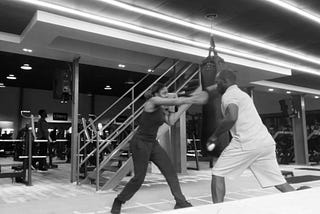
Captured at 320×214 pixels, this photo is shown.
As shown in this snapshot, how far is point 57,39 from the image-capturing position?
19.9 feet

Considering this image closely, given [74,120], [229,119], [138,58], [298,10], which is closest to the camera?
[229,119]

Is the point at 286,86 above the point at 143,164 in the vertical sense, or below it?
above

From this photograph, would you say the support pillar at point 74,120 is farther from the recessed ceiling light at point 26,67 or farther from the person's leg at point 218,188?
the person's leg at point 218,188

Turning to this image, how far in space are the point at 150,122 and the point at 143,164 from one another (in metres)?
0.47

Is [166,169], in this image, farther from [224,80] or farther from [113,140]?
[113,140]

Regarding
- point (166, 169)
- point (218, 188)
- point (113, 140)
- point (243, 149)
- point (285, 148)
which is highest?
point (113, 140)

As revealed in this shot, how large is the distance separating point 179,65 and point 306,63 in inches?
168

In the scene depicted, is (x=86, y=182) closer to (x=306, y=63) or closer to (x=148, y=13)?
(x=148, y=13)

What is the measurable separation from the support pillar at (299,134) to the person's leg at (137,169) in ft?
33.0

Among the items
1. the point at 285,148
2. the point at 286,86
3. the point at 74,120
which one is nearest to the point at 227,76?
the point at 74,120

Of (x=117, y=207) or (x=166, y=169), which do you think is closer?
(x=117, y=207)

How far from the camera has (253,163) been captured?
2826 mm

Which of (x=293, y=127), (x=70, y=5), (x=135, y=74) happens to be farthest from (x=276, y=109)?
(x=70, y=5)

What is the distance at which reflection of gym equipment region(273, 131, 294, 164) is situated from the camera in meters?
11.9
